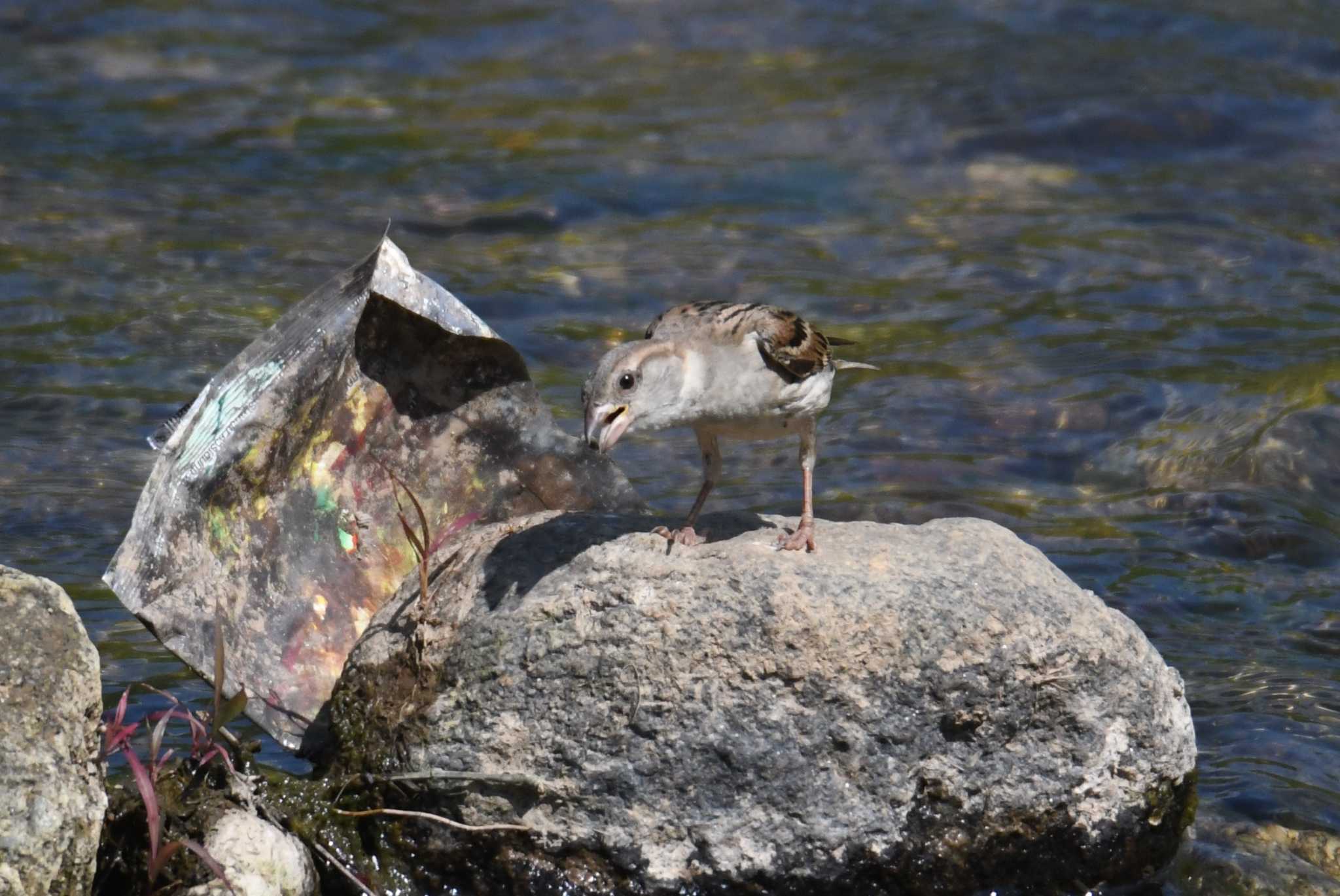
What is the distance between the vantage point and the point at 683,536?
4.93 meters

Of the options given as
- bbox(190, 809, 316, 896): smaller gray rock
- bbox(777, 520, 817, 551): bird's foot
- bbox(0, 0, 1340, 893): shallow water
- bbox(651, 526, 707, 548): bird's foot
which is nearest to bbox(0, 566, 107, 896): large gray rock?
bbox(190, 809, 316, 896): smaller gray rock

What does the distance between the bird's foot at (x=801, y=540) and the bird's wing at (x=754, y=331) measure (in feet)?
1.73

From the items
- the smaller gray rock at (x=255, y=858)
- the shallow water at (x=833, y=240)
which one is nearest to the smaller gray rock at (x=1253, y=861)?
the shallow water at (x=833, y=240)

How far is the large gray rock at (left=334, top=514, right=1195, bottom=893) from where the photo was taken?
4551 millimetres

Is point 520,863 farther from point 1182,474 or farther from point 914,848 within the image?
point 1182,474

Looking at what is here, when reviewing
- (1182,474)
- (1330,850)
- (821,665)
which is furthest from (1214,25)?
(821,665)

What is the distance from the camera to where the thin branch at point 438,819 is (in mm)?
4586

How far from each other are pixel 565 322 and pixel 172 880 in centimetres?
583

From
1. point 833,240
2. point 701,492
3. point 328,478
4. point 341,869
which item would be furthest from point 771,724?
point 833,240

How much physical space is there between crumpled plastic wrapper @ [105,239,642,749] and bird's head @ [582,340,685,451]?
618 mm

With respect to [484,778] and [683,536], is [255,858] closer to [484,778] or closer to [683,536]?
[484,778]

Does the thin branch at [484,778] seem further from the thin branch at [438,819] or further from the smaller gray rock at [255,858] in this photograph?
the smaller gray rock at [255,858]

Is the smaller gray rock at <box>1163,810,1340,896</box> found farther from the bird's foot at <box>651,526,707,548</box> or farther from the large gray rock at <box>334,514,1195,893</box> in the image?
the bird's foot at <box>651,526,707,548</box>

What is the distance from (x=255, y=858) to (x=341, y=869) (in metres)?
0.25
